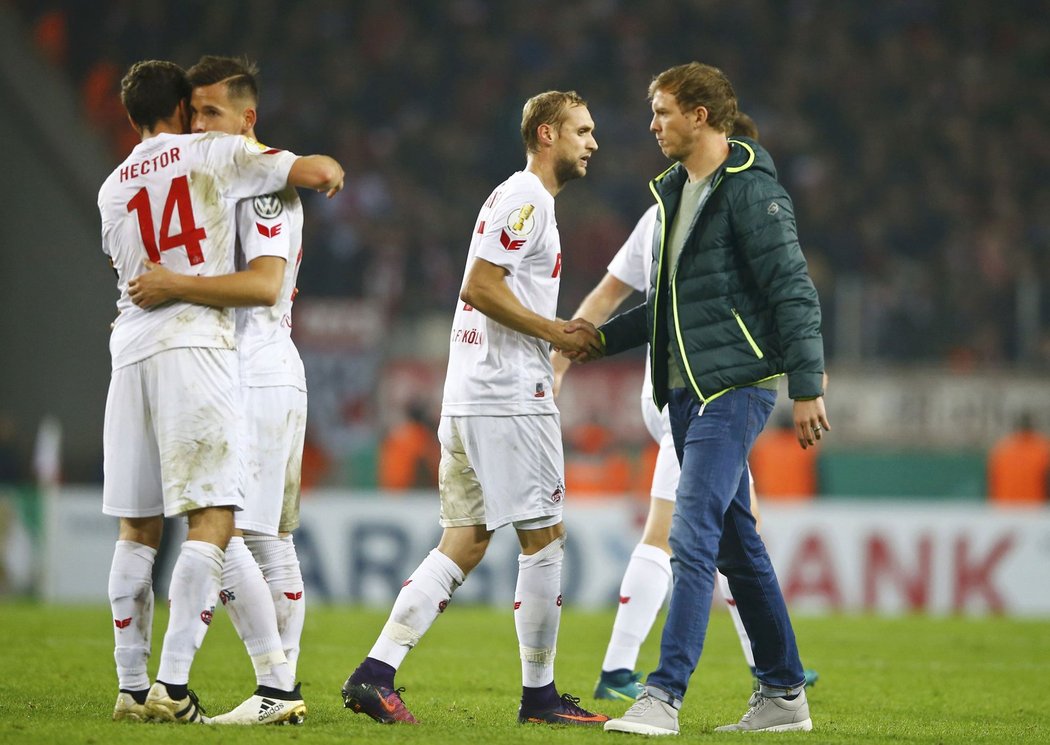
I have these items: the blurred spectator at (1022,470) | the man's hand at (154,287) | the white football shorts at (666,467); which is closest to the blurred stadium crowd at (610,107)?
the blurred spectator at (1022,470)

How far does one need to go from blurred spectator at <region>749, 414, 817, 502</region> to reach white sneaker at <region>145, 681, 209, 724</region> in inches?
385

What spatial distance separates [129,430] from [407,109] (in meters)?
16.9

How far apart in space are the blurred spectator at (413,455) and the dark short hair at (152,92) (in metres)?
9.17

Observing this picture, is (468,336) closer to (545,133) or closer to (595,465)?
(545,133)

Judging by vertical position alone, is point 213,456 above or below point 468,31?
below

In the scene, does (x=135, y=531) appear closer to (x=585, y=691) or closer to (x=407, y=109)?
(x=585, y=691)

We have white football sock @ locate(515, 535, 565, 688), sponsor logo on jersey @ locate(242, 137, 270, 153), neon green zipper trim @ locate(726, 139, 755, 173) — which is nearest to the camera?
Answer: sponsor logo on jersey @ locate(242, 137, 270, 153)

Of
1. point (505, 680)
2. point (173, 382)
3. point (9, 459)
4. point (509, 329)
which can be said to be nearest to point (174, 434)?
point (173, 382)

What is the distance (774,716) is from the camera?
527 cm

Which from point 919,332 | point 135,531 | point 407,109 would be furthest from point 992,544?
point 407,109

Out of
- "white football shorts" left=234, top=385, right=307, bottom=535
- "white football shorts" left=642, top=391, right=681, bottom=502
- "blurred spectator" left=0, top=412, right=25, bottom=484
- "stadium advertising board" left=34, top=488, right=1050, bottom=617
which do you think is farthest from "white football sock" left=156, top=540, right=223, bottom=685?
"blurred spectator" left=0, top=412, right=25, bottom=484

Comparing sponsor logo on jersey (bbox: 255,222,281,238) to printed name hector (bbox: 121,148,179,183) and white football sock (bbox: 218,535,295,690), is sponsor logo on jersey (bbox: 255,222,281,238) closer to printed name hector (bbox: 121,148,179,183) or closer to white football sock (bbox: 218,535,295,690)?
printed name hector (bbox: 121,148,179,183)

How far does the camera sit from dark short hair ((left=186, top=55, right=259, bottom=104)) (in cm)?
535

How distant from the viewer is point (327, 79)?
849 inches
